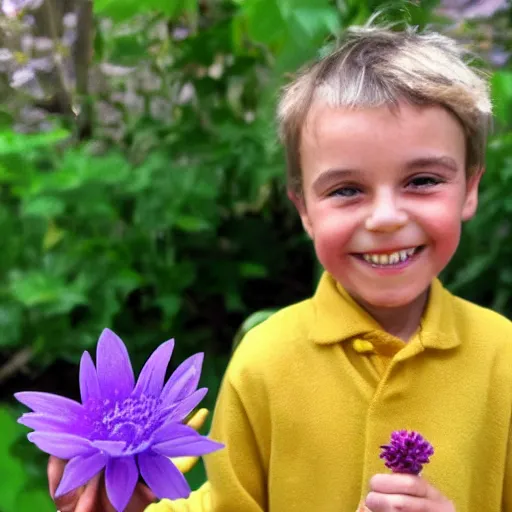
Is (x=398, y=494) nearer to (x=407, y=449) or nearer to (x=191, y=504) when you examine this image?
(x=407, y=449)

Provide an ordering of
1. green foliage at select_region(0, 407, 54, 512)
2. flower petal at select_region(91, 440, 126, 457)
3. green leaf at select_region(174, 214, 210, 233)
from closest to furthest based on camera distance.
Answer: flower petal at select_region(91, 440, 126, 457) → green foliage at select_region(0, 407, 54, 512) → green leaf at select_region(174, 214, 210, 233)

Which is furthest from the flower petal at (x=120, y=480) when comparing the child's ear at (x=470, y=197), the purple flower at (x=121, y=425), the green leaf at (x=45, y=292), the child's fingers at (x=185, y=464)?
the green leaf at (x=45, y=292)

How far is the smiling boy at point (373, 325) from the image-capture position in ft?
1.92

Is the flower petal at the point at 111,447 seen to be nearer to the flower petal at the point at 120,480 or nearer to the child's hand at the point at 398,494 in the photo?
the flower petal at the point at 120,480

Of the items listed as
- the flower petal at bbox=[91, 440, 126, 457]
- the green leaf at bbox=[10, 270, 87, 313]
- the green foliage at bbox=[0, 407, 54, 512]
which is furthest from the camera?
the green leaf at bbox=[10, 270, 87, 313]

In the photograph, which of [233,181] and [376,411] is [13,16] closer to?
[233,181]

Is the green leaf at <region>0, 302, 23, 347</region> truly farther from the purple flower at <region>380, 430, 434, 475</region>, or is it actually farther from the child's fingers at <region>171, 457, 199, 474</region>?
the purple flower at <region>380, 430, 434, 475</region>

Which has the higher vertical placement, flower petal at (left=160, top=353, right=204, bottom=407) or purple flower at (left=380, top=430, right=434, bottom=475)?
flower petal at (left=160, top=353, right=204, bottom=407)

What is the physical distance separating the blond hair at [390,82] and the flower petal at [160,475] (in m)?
0.30

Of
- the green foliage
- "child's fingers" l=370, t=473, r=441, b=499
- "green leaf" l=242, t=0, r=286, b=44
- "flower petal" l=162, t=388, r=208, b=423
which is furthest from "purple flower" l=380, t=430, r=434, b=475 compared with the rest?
"green leaf" l=242, t=0, r=286, b=44

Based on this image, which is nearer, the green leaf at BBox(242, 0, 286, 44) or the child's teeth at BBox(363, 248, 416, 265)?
the child's teeth at BBox(363, 248, 416, 265)

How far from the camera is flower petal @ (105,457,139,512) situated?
455mm

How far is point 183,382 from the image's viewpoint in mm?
493

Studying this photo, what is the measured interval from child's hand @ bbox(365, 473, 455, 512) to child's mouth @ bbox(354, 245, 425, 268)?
0.57ft
